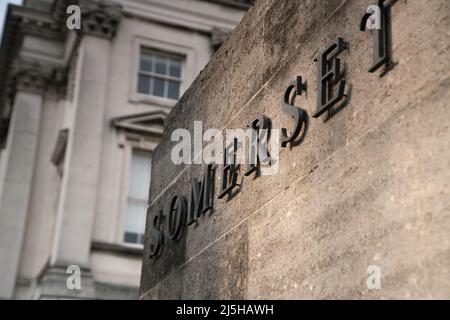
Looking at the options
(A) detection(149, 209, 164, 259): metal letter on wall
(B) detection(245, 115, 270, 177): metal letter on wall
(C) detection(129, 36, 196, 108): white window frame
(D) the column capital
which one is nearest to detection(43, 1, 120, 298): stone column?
(D) the column capital

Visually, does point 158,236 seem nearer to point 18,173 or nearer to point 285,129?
point 285,129

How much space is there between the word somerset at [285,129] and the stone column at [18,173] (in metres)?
20.1

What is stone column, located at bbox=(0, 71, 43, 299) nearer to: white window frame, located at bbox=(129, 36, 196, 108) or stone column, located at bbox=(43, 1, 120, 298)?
stone column, located at bbox=(43, 1, 120, 298)

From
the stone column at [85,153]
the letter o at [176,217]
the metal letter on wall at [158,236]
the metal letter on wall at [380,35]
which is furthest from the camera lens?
the stone column at [85,153]

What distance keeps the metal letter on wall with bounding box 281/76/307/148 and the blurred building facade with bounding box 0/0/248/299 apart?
18075 mm

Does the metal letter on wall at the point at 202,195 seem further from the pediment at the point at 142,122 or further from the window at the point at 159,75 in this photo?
the window at the point at 159,75

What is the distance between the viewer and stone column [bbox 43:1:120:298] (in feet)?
78.4

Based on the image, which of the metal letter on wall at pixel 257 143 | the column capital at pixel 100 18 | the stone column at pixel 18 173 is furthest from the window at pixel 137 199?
the metal letter on wall at pixel 257 143

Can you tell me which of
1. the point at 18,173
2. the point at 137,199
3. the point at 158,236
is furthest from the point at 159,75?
the point at 158,236

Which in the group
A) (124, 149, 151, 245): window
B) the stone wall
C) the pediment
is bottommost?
the stone wall

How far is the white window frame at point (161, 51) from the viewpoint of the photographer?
27.1m

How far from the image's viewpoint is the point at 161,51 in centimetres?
2808

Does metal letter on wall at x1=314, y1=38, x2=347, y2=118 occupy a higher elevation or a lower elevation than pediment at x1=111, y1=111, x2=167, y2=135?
lower
